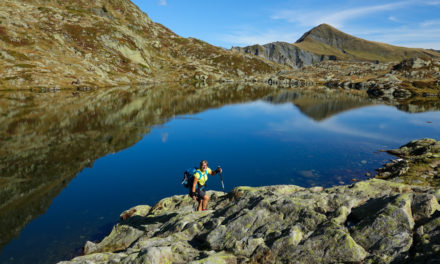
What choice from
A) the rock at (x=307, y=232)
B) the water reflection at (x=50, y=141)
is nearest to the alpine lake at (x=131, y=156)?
the water reflection at (x=50, y=141)

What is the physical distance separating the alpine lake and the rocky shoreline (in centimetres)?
648

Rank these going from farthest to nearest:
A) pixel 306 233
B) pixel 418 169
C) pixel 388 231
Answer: pixel 418 169 → pixel 306 233 → pixel 388 231

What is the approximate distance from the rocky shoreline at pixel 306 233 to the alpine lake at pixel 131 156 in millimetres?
6476

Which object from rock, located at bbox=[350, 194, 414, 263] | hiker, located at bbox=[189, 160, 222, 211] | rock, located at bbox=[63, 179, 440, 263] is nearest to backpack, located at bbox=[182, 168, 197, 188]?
hiker, located at bbox=[189, 160, 222, 211]

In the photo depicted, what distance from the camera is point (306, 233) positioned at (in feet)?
38.6

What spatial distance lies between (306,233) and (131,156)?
Answer: 30.7 meters

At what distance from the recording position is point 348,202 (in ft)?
44.7

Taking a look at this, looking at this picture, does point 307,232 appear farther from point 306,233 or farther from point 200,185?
point 200,185

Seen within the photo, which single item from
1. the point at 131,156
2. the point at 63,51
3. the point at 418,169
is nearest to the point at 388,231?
the point at 418,169

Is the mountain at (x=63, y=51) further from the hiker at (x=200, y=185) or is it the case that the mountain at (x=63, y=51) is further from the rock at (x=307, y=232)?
the rock at (x=307, y=232)

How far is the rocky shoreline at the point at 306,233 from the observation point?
399 inches

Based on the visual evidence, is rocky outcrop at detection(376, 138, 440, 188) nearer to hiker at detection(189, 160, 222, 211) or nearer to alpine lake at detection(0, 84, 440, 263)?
alpine lake at detection(0, 84, 440, 263)

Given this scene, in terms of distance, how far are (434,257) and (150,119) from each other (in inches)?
2417

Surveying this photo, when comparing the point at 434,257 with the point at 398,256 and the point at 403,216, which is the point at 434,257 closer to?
the point at 398,256
